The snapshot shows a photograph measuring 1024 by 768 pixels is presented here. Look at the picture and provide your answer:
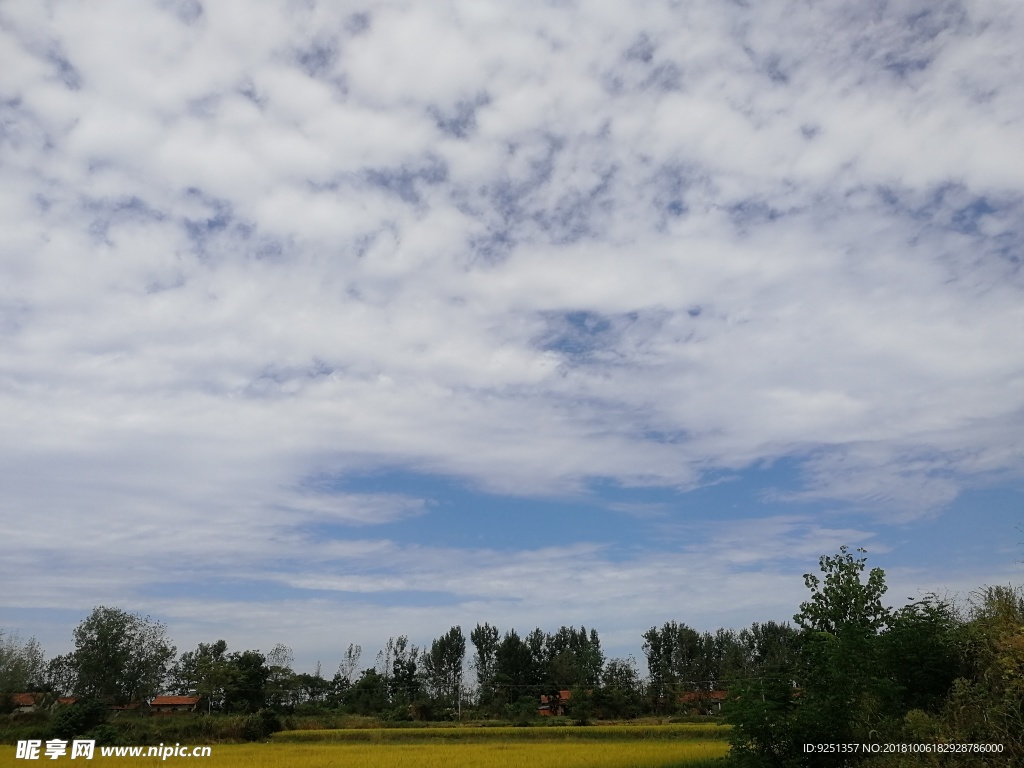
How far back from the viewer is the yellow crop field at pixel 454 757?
1035 inches

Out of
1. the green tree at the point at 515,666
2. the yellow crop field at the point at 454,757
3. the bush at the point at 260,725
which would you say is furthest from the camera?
the green tree at the point at 515,666

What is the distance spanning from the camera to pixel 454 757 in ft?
98.9

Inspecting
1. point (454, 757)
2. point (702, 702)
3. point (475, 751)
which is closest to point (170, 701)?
point (702, 702)

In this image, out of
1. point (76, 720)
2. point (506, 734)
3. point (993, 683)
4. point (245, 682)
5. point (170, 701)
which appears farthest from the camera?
point (170, 701)

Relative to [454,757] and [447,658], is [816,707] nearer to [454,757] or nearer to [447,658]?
[454,757]

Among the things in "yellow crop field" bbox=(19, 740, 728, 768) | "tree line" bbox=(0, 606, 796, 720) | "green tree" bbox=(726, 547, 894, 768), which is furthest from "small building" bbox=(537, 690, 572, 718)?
"green tree" bbox=(726, 547, 894, 768)

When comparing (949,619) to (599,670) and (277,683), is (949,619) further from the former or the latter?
(599,670)

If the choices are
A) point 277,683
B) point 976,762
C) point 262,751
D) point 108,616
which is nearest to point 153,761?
point 262,751

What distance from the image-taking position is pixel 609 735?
136 ft

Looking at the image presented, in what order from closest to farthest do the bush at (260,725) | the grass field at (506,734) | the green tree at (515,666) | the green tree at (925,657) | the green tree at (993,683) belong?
the green tree at (993,683)
the green tree at (925,657)
the grass field at (506,734)
the bush at (260,725)
the green tree at (515,666)

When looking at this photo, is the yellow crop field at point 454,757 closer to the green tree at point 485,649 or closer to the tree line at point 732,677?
the tree line at point 732,677

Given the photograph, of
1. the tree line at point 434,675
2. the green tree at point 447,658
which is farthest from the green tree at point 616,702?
the green tree at point 447,658

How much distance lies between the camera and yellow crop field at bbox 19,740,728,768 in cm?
2628

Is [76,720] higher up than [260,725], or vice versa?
[76,720]
